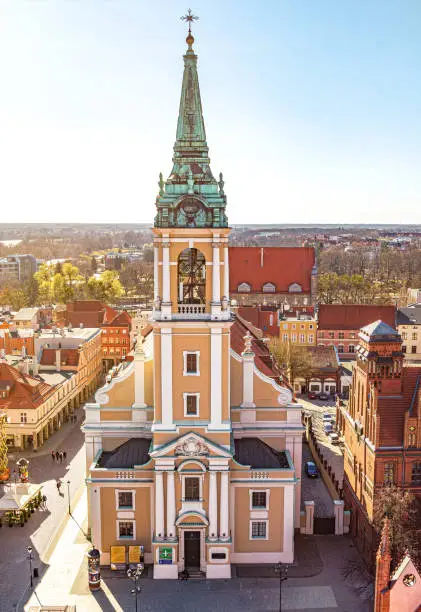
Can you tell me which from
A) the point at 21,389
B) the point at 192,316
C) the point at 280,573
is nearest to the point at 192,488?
the point at 280,573

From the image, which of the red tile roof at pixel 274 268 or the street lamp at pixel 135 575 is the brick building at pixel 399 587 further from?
the red tile roof at pixel 274 268

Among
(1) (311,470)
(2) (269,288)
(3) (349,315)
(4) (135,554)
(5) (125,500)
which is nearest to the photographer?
(4) (135,554)

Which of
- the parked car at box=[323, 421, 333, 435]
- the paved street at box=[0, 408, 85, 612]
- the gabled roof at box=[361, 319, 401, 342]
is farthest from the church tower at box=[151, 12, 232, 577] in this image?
the parked car at box=[323, 421, 333, 435]

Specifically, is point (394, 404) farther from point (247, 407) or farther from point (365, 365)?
point (247, 407)

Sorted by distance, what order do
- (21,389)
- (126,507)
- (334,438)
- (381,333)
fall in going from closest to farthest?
(126,507) < (381,333) < (21,389) < (334,438)

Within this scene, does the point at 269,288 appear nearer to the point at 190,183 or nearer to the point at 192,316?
the point at 192,316

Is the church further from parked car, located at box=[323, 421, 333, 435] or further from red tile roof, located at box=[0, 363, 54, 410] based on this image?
parked car, located at box=[323, 421, 333, 435]
